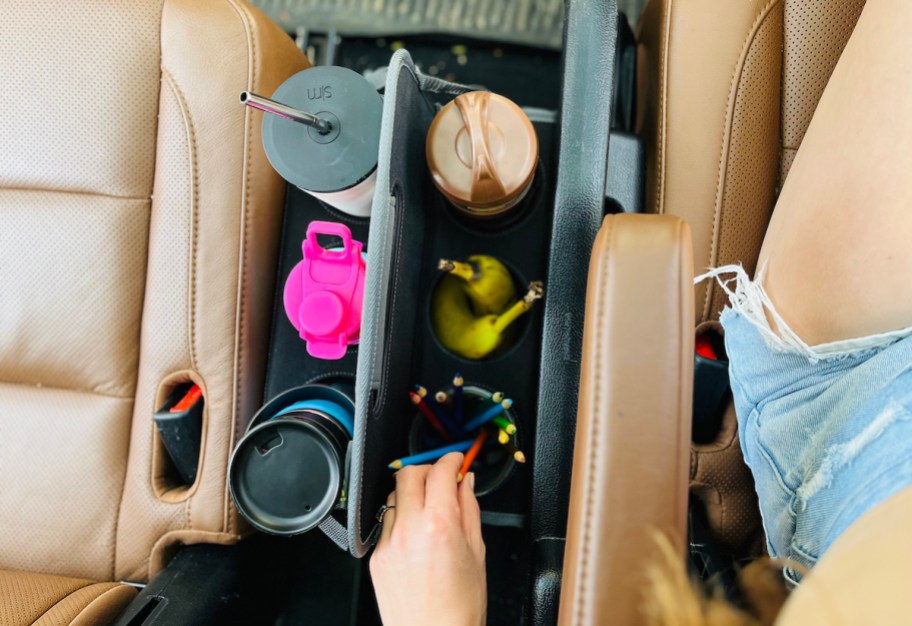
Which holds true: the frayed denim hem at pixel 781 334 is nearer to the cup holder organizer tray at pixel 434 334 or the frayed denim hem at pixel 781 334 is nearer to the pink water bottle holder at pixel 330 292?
the cup holder organizer tray at pixel 434 334

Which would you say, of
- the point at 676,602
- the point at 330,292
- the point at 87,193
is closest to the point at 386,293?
the point at 330,292

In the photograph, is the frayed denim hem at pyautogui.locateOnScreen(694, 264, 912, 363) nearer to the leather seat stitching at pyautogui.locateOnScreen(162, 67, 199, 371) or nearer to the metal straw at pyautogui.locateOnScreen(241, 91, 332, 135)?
the metal straw at pyautogui.locateOnScreen(241, 91, 332, 135)

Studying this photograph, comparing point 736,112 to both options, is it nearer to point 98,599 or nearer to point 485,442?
point 485,442

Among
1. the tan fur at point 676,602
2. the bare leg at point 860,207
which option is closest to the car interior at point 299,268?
the bare leg at point 860,207

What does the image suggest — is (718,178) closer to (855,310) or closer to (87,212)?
(855,310)

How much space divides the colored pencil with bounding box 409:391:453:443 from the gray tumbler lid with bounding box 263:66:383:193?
300 millimetres

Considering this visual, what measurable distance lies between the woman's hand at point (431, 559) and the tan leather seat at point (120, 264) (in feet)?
0.98

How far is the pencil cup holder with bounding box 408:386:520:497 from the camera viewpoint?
91 cm

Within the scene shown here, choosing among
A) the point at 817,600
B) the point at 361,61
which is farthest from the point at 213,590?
the point at 361,61

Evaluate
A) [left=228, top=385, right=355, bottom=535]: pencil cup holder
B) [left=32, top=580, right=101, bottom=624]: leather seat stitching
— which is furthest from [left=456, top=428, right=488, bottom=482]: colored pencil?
[left=32, top=580, right=101, bottom=624]: leather seat stitching

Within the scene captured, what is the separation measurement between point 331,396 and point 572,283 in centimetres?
35

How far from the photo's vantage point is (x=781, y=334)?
0.64m

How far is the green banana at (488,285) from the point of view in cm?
88

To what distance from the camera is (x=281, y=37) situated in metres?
0.94
